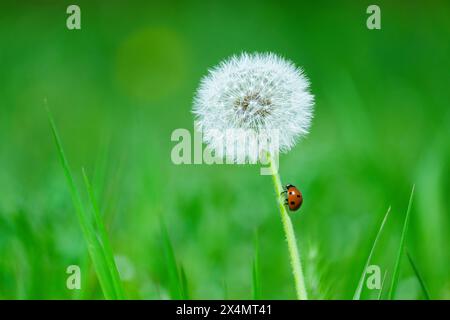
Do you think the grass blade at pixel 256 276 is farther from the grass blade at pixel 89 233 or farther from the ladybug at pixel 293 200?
the grass blade at pixel 89 233

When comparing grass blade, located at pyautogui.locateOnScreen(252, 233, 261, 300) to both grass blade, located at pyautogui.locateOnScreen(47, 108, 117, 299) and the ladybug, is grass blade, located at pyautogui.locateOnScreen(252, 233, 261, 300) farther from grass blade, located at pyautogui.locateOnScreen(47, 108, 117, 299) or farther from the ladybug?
grass blade, located at pyautogui.locateOnScreen(47, 108, 117, 299)

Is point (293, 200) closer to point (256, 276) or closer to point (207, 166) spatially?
point (256, 276)

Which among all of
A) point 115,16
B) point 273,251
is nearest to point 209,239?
point 273,251

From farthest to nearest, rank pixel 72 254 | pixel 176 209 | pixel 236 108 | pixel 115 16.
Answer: pixel 115 16 → pixel 176 209 → pixel 72 254 → pixel 236 108

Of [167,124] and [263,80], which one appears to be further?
[167,124]

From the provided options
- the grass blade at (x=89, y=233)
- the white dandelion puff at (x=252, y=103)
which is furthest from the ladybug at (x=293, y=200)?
the grass blade at (x=89, y=233)

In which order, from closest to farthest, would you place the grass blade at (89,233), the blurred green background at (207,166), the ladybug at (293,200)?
the grass blade at (89,233) < the ladybug at (293,200) < the blurred green background at (207,166)

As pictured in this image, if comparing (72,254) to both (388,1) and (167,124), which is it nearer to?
(167,124)
